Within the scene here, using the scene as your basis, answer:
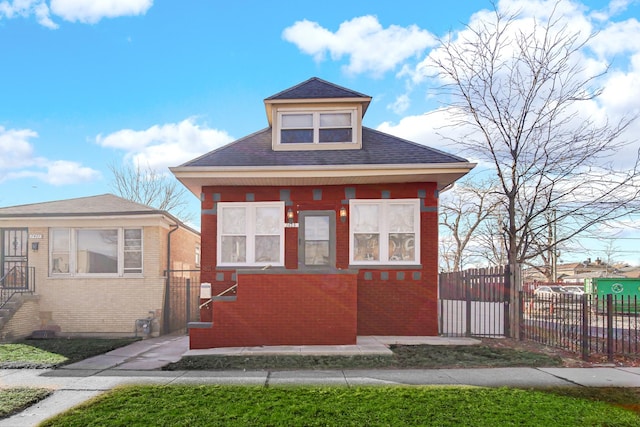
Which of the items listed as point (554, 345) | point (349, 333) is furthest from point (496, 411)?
point (554, 345)

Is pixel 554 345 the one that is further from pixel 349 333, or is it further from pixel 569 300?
pixel 349 333

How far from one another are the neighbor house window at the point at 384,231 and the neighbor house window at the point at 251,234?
1.95 m

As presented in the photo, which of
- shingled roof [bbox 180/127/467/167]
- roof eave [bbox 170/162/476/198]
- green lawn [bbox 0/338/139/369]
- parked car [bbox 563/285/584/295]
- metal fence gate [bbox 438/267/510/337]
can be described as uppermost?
shingled roof [bbox 180/127/467/167]

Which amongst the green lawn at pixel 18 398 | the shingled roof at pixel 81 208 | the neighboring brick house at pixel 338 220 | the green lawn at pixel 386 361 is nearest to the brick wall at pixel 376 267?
the neighboring brick house at pixel 338 220

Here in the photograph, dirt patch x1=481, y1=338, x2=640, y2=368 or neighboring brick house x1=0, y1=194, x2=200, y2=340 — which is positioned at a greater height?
neighboring brick house x1=0, y1=194, x2=200, y2=340

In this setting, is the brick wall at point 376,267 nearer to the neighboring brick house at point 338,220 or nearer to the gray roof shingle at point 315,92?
the neighboring brick house at point 338,220

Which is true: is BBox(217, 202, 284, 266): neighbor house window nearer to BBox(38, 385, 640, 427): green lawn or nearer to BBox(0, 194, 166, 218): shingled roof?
BBox(0, 194, 166, 218): shingled roof

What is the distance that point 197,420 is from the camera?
510cm

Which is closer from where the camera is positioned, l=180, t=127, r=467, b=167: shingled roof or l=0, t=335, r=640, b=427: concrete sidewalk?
l=0, t=335, r=640, b=427: concrete sidewalk

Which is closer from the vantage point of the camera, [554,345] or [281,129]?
[554,345]

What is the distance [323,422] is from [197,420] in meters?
1.49

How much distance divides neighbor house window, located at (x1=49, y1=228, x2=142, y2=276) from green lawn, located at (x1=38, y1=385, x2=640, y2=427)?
24.1ft

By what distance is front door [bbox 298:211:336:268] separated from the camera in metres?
11.2

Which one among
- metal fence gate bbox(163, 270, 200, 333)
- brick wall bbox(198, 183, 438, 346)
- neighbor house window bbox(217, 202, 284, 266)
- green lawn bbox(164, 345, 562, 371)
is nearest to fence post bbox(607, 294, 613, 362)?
green lawn bbox(164, 345, 562, 371)
